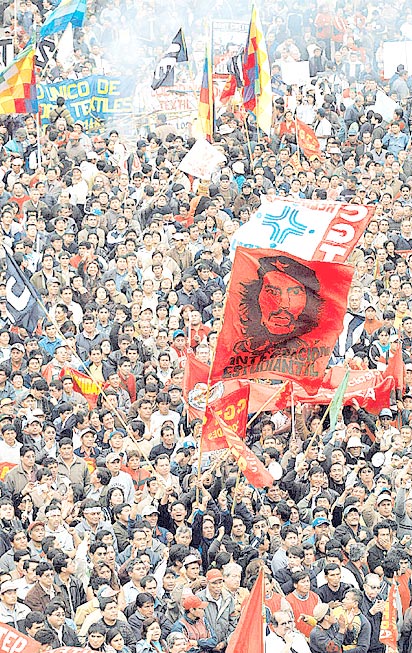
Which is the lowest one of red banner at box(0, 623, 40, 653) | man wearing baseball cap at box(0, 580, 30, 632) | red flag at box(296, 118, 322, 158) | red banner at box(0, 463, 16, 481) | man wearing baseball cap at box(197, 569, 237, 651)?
red flag at box(296, 118, 322, 158)

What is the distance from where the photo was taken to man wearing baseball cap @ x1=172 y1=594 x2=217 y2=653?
12.2 metres

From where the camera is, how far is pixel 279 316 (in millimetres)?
12766

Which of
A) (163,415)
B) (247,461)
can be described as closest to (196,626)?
(247,461)

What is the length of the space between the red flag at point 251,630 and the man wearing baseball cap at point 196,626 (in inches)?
37.6

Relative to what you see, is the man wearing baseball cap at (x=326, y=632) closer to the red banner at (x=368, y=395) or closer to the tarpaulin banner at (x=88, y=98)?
the red banner at (x=368, y=395)

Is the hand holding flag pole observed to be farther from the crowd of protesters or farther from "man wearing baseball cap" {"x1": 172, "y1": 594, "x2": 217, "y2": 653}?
"man wearing baseball cap" {"x1": 172, "y1": 594, "x2": 217, "y2": 653}

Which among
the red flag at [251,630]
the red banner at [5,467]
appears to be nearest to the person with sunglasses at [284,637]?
the red flag at [251,630]

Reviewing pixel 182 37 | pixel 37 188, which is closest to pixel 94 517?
pixel 37 188

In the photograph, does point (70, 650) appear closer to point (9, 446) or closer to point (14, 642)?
point (14, 642)

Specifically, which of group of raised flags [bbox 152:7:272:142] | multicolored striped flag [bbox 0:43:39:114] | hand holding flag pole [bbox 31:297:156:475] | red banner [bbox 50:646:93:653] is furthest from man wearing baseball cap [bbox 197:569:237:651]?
group of raised flags [bbox 152:7:272:142]

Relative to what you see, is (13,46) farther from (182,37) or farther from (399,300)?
(399,300)

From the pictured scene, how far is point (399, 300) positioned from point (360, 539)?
4.42 m

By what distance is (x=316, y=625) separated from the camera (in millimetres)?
12422

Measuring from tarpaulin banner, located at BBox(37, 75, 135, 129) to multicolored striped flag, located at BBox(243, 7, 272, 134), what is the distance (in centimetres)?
147
